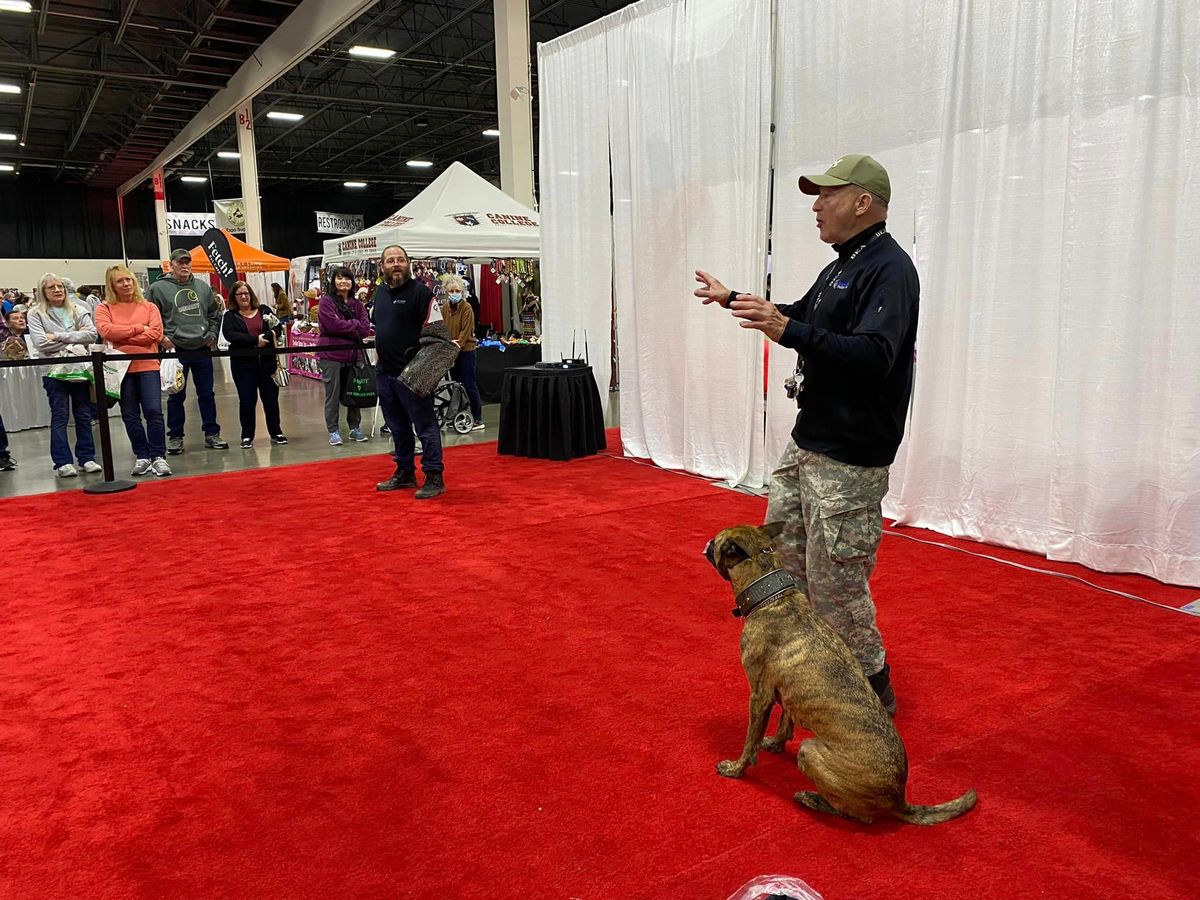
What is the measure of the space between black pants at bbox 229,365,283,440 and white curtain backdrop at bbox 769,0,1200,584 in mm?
5145

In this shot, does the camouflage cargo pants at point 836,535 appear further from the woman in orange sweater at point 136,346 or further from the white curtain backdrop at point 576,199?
the woman in orange sweater at point 136,346

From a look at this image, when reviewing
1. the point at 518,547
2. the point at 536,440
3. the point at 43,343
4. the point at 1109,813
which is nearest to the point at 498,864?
the point at 1109,813

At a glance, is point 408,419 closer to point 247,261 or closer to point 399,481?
point 399,481

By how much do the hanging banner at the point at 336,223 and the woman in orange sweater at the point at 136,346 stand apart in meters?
24.5

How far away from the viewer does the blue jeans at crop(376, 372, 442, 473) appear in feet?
17.9

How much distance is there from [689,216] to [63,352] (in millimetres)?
4614

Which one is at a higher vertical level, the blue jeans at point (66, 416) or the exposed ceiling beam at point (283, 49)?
the exposed ceiling beam at point (283, 49)

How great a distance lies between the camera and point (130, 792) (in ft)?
7.37

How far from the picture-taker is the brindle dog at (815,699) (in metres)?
1.93

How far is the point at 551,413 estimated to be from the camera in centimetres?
669

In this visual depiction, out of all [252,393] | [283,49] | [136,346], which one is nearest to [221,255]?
[252,393]

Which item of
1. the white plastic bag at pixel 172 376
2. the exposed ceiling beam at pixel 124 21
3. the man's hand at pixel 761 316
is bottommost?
the white plastic bag at pixel 172 376

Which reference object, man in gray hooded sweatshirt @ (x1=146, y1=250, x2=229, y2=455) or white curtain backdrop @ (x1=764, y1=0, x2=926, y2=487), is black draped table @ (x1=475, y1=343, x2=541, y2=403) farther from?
white curtain backdrop @ (x1=764, y1=0, x2=926, y2=487)

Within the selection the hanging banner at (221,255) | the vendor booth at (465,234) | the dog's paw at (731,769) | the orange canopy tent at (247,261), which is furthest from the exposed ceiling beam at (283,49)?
the dog's paw at (731,769)
